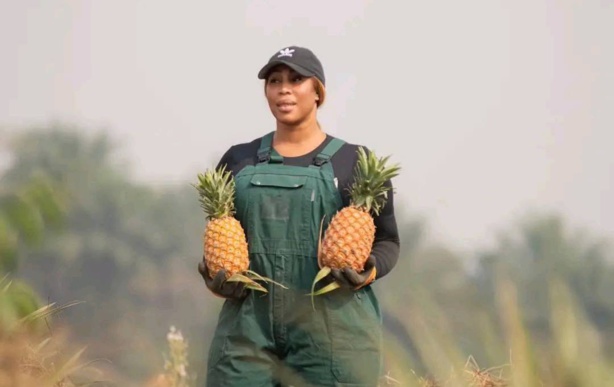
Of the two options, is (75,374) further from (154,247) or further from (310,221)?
(154,247)

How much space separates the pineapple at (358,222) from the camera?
3939mm

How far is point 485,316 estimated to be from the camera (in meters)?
1.90

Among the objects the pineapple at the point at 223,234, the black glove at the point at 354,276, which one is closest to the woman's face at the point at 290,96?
the pineapple at the point at 223,234

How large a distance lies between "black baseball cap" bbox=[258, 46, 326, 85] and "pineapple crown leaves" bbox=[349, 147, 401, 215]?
31 centimetres

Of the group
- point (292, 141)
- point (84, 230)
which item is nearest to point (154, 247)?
point (84, 230)

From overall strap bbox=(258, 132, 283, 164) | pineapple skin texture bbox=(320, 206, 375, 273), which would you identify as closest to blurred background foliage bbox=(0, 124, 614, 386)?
pineapple skin texture bbox=(320, 206, 375, 273)

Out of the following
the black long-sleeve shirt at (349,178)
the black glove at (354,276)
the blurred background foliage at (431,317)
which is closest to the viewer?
the blurred background foliage at (431,317)

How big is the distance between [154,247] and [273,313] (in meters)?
35.4

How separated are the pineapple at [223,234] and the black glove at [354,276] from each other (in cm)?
21

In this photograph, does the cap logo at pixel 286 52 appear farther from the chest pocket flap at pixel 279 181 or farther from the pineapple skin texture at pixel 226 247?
the pineapple skin texture at pixel 226 247

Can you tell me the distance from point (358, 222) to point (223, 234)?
0.39 meters

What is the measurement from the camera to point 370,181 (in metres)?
4.07

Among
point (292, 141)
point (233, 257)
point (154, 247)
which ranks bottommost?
point (154, 247)

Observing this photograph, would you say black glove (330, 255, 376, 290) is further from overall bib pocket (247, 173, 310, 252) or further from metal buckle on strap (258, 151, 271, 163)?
metal buckle on strap (258, 151, 271, 163)
